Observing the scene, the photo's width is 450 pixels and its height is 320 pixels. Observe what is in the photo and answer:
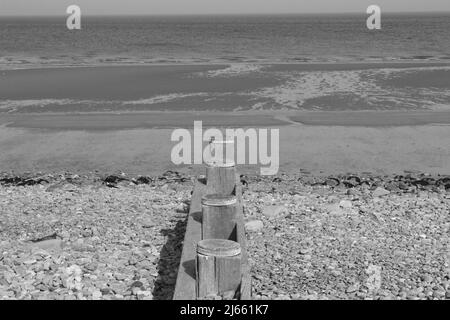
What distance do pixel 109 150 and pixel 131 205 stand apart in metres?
4.55

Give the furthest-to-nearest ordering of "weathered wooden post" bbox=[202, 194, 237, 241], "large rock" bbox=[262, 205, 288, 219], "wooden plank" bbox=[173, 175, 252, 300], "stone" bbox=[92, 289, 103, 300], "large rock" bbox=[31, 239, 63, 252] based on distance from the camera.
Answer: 1. "large rock" bbox=[262, 205, 288, 219]
2. "large rock" bbox=[31, 239, 63, 252]
3. "weathered wooden post" bbox=[202, 194, 237, 241]
4. "stone" bbox=[92, 289, 103, 300]
5. "wooden plank" bbox=[173, 175, 252, 300]

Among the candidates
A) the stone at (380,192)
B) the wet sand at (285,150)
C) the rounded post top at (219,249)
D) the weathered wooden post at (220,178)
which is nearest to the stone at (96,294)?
Result: the rounded post top at (219,249)

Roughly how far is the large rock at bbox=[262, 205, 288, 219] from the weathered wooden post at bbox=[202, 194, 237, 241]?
2.19 metres

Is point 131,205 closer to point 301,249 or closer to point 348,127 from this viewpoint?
point 301,249

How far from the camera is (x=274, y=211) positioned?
26.2ft

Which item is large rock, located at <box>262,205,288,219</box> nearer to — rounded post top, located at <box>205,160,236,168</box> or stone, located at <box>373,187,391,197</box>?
rounded post top, located at <box>205,160,236,168</box>

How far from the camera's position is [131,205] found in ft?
27.6

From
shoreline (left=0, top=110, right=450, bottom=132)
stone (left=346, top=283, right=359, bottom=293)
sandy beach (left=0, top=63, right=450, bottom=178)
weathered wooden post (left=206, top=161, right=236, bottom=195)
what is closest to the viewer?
stone (left=346, top=283, right=359, bottom=293)

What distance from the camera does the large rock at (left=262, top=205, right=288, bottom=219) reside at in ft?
25.7

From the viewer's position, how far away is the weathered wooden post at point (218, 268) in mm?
4406

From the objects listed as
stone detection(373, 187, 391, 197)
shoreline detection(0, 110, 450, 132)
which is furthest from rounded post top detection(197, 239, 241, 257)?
shoreline detection(0, 110, 450, 132)

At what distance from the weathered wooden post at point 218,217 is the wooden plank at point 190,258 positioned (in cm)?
19

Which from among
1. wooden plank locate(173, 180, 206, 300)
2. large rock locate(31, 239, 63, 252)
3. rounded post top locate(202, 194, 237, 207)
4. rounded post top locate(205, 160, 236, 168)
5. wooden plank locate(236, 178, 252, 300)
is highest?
rounded post top locate(205, 160, 236, 168)

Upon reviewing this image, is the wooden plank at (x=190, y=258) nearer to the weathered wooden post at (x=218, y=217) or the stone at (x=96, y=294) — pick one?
the weathered wooden post at (x=218, y=217)
